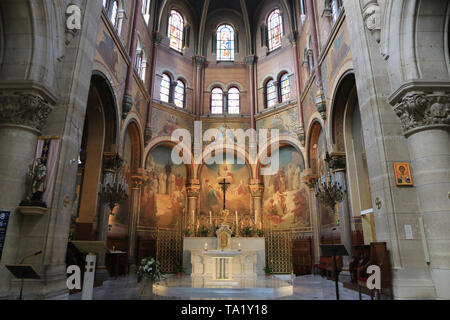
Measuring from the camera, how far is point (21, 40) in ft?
27.1

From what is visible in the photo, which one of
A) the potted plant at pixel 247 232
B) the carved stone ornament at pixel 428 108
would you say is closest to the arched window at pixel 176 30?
the potted plant at pixel 247 232

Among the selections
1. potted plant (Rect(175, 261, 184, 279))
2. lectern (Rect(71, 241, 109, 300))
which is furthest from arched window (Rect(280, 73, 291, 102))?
lectern (Rect(71, 241, 109, 300))

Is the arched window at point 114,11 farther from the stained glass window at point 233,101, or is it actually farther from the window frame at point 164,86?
the stained glass window at point 233,101

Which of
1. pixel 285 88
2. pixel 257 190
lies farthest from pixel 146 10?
pixel 257 190

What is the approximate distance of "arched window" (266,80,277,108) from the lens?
20250 mm

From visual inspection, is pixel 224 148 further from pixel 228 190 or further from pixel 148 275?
pixel 148 275

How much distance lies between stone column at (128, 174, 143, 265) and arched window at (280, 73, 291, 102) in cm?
1001

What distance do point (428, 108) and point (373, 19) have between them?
3098 mm

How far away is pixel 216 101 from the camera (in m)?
21.5

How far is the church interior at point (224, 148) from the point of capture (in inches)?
292

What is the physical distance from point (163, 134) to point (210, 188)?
4.37 metres

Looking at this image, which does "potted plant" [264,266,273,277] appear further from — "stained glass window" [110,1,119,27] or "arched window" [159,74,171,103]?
"stained glass window" [110,1,119,27]
